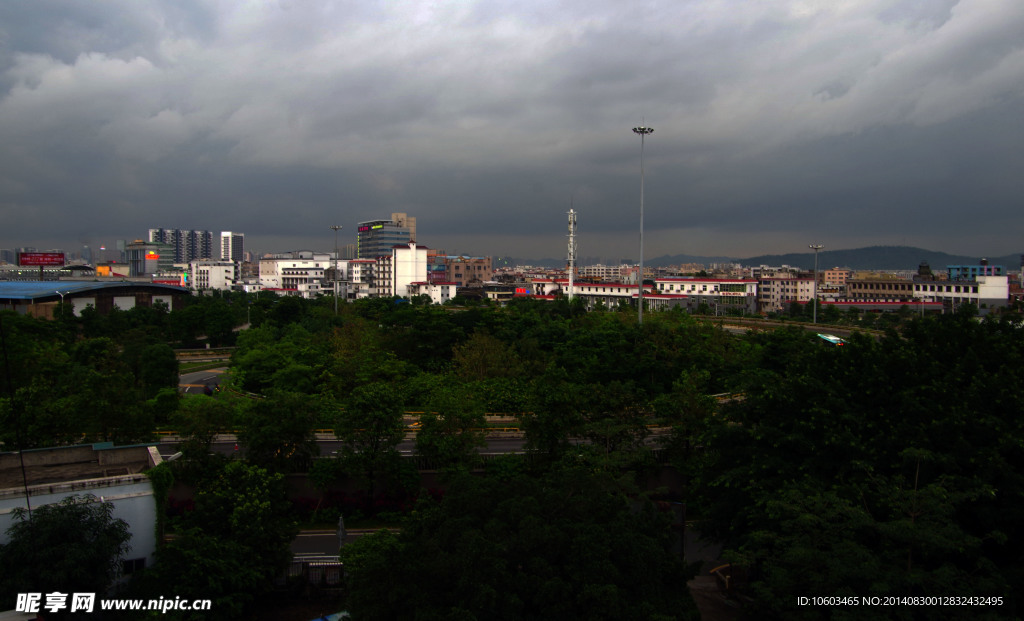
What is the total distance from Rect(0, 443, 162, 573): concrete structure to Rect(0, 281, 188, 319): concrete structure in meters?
40.1

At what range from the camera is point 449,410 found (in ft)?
55.3

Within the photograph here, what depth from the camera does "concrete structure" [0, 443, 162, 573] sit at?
11.6m

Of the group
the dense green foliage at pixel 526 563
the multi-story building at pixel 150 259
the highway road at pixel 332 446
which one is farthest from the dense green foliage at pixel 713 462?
the multi-story building at pixel 150 259

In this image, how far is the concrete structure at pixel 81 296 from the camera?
163 ft

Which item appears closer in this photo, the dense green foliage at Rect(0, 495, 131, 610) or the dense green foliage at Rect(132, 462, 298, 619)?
the dense green foliage at Rect(0, 495, 131, 610)

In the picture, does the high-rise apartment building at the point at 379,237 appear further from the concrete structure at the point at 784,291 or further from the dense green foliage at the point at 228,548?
the dense green foliage at the point at 228,548

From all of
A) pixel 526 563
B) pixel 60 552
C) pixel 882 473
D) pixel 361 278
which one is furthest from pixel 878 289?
pixel 60 552

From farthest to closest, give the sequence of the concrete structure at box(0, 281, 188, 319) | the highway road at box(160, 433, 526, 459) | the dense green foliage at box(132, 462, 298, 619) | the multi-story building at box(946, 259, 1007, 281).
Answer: the multi-story building at box(946, 259, 1007, 281) → the concrete structure at box(0, 281, 188, 319) → the highway road at box(160, 433, 526, 459) → the dense green foliage at box(132, 462, 298, 619)

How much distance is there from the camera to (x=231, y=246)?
173625 mm

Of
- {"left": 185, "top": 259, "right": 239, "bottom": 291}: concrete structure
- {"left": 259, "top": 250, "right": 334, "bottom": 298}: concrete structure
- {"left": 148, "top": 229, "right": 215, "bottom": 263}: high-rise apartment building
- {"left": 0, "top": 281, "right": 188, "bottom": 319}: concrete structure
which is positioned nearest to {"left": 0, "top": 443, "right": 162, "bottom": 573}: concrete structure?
{"left": 0, "top": 281, "right": 188, "bottom": 319}: concrete structure

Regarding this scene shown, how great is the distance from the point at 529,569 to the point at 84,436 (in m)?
14.9

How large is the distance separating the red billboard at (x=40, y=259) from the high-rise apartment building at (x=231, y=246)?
317ft

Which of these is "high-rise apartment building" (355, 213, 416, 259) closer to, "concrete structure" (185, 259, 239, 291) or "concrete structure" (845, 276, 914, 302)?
"concrete structure" (185, 259, 239, 291)

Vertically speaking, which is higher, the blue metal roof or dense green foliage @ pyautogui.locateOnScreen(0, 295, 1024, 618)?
the blue metal roof
